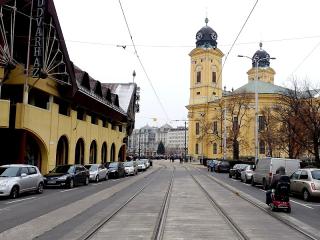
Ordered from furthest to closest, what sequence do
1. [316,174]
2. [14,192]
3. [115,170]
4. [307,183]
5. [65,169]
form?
[115,170] < [65,169] < [316,174] < [307,183] < [14,192]

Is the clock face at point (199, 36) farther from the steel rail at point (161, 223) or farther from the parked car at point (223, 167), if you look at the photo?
the steel rail at point (161, 223)

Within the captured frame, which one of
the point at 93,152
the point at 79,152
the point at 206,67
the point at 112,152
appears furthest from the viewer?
the point at 206,67

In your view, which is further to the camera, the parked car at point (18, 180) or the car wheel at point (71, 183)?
the car wheel at point (71, 183)

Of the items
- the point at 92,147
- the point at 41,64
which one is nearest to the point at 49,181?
the point at 41,64

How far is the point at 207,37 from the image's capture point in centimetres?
10681

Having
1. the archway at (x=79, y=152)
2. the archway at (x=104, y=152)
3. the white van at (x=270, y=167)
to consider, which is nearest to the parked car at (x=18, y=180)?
the white van at (x=270, y=167)

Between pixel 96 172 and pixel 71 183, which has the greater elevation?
pixel 96 172

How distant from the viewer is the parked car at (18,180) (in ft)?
65.1

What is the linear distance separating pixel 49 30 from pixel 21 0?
324 cm

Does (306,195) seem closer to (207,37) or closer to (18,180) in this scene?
(18,180)

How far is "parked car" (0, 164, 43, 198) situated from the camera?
1983cm

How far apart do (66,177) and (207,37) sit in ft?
275

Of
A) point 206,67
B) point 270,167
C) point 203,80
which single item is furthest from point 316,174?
point 203,80

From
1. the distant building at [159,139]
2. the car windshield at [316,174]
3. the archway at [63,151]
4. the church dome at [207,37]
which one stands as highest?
the church dome at [207,37]
